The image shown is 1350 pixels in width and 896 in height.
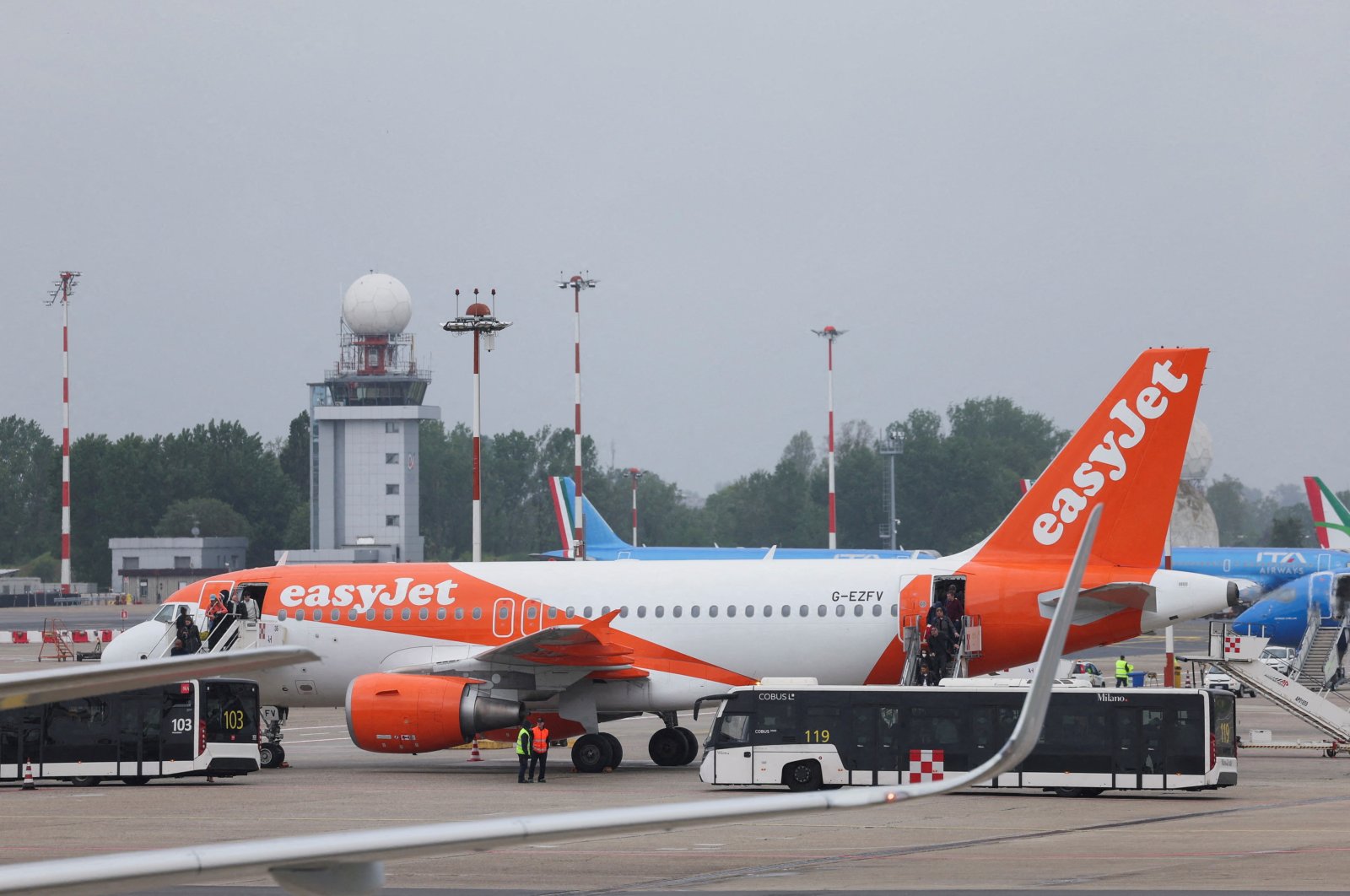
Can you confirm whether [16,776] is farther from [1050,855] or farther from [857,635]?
[1050,855]

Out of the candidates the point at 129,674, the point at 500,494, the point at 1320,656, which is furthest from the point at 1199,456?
the point at 129,674

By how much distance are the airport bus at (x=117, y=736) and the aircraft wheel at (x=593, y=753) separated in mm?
5848

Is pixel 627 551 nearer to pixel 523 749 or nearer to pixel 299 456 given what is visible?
pixel 523 749

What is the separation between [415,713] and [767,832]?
8692mm

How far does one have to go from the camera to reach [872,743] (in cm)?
2523

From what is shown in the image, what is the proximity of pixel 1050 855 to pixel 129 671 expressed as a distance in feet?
46.6

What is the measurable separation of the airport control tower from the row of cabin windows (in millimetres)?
71122

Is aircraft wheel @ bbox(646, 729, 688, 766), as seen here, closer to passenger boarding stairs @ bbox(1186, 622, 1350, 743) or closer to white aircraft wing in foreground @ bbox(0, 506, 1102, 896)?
passenger boarding stairs @ bbox(1186, 622, 1350, 743)

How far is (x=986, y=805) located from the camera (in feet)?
77.2

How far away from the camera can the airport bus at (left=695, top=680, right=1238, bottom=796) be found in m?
24.7

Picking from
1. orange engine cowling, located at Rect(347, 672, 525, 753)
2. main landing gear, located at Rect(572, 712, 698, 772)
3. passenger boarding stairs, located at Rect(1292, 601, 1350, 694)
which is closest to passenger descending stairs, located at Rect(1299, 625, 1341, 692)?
passenger boarding stairs, located at Rect(1292, 601, 1350, 694)

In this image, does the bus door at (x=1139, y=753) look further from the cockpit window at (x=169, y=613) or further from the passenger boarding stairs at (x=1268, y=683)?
the cockpit window at (x=169, y=613)

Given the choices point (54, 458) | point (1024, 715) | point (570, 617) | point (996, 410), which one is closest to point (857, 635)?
point (570, 617)

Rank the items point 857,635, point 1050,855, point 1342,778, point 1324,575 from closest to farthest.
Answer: point 1050,855 → point 1342,778 → point 857,635 → point 1324,575
